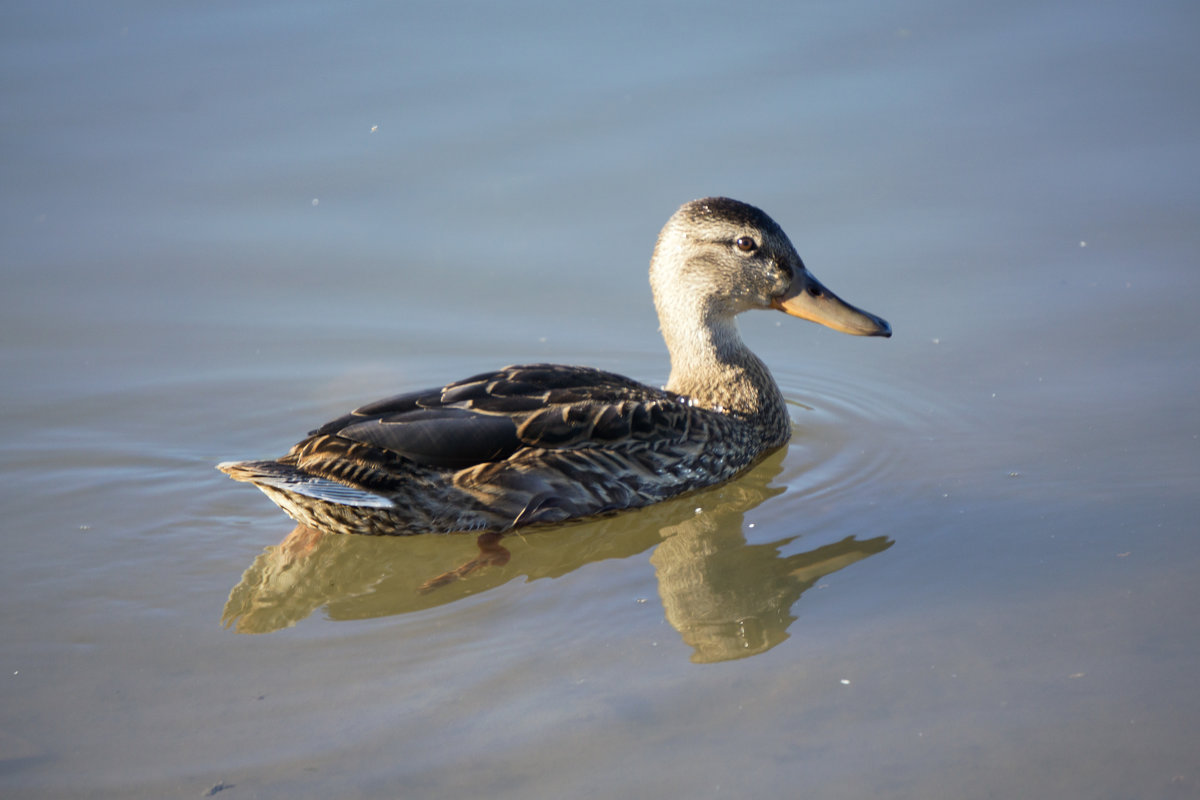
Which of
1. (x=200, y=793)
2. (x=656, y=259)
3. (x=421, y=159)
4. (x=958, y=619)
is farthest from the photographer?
(x=421, y=159)

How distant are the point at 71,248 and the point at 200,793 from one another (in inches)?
206

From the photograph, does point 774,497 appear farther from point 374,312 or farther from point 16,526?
point 16,526

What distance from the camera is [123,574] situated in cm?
547

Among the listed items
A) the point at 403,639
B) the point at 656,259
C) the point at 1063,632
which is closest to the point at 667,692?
the point at 403,639

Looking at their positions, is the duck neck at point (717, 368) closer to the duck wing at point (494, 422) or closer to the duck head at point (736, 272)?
the duck head at point (736, 272)

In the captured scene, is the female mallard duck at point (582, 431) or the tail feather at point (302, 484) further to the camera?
the female mallard duck at point (582, 431)

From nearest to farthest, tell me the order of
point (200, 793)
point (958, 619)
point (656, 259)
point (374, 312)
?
1. point (200, 793)
2. point (958, 619)
3. point (656, 259)
4. point (374, 312)

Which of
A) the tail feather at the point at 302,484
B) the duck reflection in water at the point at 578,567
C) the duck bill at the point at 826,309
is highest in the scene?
the duck bill at the point at 826,309

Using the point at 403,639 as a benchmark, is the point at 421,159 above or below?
above

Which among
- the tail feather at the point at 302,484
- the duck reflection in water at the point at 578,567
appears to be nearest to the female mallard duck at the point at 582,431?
the tail feather at the point at 302,484

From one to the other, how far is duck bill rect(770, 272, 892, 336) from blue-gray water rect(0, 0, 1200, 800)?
0.49 m

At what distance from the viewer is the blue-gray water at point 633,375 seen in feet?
14.0

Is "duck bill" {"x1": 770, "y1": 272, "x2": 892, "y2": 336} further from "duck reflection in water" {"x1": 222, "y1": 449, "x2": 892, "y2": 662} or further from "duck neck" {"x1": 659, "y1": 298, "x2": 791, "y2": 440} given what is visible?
"duck reflection in water" {"x1": 222, "y1": 449, "x2": 892, "y2": 662}

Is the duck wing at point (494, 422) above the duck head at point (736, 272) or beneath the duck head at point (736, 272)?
beneath
